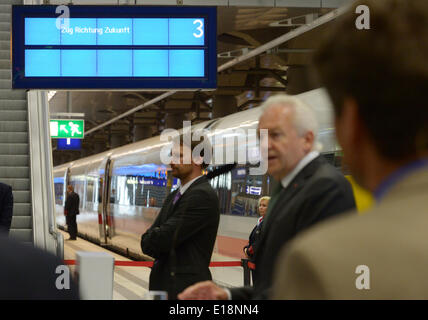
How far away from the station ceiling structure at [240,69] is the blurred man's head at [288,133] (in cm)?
31

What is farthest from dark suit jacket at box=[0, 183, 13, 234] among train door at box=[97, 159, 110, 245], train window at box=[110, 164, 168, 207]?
train door at box=[97, 159, 110, 245]

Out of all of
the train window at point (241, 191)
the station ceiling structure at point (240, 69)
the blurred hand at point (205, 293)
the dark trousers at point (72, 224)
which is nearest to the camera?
the blurred hand at point (205, 293)

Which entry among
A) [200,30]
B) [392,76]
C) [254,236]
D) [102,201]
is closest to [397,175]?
[392,76]

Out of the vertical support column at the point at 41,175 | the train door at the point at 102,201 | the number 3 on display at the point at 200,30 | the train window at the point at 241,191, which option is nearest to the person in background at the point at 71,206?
the train door at the point at 102,201

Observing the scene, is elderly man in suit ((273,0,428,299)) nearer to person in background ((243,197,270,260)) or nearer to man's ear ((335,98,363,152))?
man's ear ((335,98,363,152))

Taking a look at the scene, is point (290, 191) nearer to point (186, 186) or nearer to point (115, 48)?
point (186, 186)

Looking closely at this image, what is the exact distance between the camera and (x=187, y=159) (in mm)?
4316

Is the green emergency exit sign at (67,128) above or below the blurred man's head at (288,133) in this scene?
above

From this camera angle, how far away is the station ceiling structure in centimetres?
1472

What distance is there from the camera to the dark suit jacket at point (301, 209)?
253 cm

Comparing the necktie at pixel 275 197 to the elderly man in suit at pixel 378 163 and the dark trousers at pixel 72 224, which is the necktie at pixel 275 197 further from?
the dark trousers at pixel 72 224

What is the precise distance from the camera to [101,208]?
22.7 meters

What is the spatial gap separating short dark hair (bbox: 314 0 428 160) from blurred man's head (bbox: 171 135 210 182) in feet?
9.62
